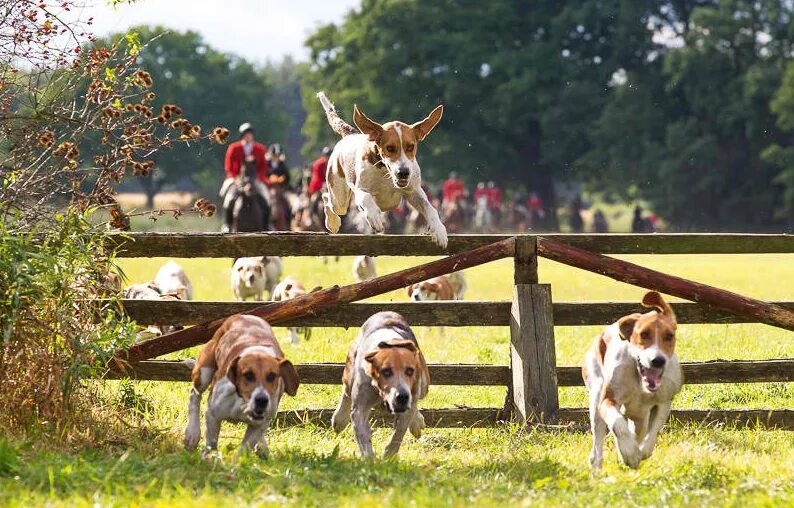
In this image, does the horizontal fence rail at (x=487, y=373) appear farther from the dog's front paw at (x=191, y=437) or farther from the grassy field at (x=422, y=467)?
the dog's front paw at (x=191, y=437)

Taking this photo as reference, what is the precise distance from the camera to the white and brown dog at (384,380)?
694 cm

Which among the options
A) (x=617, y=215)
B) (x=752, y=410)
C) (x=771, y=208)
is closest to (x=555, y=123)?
(x=771, y=208)

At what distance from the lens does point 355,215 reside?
2547 cm

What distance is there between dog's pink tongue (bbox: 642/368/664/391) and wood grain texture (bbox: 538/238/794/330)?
6.03ft

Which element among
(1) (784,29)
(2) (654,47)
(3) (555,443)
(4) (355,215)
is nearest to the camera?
(3) (555,443)

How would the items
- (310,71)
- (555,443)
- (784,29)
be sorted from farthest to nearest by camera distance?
1. (310,71)
2. (784,29)
3. (555,443)

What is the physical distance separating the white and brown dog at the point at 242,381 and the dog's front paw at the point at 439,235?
1472mm

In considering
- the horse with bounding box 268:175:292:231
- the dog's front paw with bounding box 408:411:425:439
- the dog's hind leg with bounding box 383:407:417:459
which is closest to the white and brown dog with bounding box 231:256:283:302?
the horse with bounding box 268:175:292:231

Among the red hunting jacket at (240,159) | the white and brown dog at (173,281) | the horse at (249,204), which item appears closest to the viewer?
the white and brown dog at (173,281)

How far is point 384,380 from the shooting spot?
6.98 metres

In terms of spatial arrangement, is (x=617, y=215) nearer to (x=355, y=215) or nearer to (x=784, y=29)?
(x=784, y=29)

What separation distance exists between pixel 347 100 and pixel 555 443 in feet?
178

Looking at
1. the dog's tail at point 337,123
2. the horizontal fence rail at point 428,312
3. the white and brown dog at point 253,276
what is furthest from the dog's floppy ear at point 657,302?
the white and brown dog at point 253,276

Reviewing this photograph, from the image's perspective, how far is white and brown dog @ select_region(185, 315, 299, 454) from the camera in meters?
6.82
